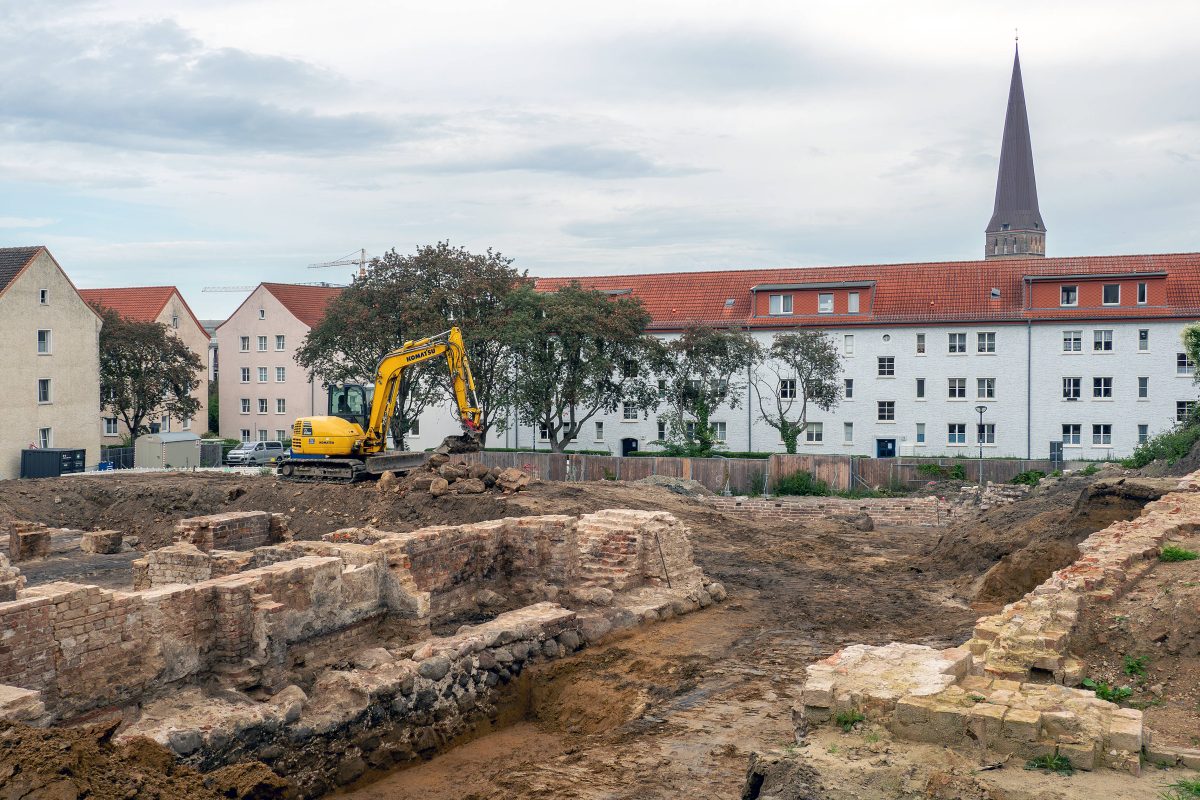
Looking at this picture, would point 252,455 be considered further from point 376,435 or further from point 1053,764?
point 1053,764

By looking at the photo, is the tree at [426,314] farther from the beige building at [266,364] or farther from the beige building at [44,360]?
the beige building at [266,364]

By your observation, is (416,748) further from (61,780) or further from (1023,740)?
(1023,740)

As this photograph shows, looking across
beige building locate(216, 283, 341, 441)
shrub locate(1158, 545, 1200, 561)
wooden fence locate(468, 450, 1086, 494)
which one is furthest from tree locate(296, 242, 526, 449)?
shrub locate(1158, 545, 1200, 561)

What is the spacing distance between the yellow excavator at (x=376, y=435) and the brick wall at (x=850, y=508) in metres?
8.47

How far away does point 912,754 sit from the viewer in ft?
22.3

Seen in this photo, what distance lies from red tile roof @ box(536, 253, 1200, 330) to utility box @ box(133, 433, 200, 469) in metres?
17.2

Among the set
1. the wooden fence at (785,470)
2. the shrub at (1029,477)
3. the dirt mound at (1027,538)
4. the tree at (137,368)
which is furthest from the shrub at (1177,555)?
the tree at (137,368)

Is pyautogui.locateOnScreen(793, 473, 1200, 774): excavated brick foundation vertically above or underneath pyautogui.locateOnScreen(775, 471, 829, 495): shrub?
above

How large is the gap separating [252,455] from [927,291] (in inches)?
1142

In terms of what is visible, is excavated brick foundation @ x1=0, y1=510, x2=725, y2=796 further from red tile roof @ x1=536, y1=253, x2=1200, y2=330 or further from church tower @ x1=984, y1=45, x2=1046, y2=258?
church tower @ x1=984, y1=45, x2=1046, y2=258

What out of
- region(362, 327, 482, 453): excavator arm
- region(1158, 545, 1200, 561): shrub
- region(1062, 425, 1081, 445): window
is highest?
region(362, 327, 482, 453): excavator arm

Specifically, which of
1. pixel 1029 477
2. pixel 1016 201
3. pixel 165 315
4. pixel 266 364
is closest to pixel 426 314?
pixel 1029 477

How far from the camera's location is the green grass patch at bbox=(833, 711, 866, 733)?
285 inches

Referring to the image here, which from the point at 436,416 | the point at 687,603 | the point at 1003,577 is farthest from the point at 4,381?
the point at 1003,577
